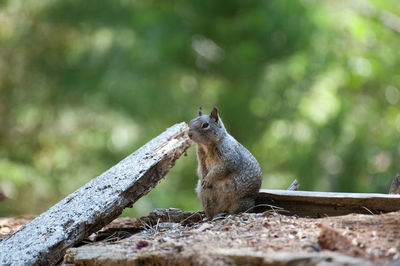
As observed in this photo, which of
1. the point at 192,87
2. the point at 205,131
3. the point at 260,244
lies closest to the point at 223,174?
the point at 205,131

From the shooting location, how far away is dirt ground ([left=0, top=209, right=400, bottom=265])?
2.71 meters

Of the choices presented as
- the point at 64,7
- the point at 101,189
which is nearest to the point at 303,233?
the point at 101,189

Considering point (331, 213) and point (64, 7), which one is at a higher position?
point (64, 7)

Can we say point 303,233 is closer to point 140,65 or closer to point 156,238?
point 156,238

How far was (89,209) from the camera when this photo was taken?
3.90m

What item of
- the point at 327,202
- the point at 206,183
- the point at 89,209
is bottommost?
the point at 327,202

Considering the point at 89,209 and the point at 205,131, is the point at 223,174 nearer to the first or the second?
the point at 205,131

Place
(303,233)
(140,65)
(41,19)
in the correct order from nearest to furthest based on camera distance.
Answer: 1. (303,233)
2. (140,65)
3. (41,19)

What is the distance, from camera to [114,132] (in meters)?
10.2

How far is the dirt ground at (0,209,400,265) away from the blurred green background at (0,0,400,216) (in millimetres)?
5407

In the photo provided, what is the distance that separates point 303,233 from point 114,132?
7337mm

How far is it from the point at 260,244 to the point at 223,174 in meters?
1.36

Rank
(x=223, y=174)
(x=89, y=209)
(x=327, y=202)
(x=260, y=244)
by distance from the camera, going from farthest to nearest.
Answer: (x=223, y=174), (x=327, y=202), (x=89, y=209), (x=260, y=244)

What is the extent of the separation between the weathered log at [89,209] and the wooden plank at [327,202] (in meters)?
0.89
